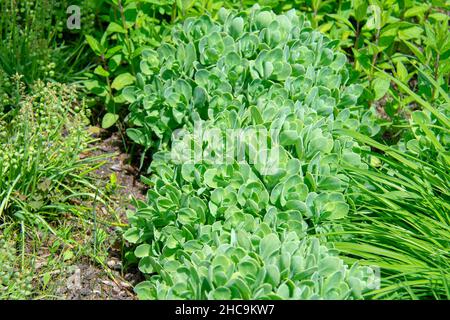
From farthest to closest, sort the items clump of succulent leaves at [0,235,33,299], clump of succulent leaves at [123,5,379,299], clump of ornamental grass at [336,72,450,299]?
clump of succulent leaves at [0,235,33,299], clump of ornamental grass at [336,72,450,299], clump of succulent leaves at [123,5,379,299]

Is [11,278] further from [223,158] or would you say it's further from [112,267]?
[223,158]

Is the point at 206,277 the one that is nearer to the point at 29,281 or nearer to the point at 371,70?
the point at 29,281

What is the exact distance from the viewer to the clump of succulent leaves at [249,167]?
3.01m

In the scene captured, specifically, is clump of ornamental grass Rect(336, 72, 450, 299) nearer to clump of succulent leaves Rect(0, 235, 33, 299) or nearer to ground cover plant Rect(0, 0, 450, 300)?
ground cover plant Rect(0, 0, 450, 300)

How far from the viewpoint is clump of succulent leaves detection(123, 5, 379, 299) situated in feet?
9.88

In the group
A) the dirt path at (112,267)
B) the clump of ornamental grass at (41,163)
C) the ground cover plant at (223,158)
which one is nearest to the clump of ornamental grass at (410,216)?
the ground cover plant at (223,158)

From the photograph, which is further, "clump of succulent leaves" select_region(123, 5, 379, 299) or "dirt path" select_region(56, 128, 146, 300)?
"dirt path" select_region(56, 128, 146, 300)

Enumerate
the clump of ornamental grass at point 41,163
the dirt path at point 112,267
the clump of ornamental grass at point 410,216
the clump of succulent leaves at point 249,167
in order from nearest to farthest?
the clump of succulent leaves at point 249,167, the clump of ornamental grass at point 410,216, the dirt path at point 112,267, the clump of ornamental grass at point 41,163

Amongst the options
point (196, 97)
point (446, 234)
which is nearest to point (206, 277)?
point (446, 234)

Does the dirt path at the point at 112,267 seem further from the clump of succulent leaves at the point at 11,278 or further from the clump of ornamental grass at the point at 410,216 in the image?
the clump of ornamental grass at the point at 410,216

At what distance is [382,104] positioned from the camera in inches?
202

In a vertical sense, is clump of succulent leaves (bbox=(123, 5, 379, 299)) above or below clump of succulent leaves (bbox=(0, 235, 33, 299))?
above

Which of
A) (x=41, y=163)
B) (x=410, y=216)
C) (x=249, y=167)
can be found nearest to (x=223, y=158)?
(x=249, y=167)

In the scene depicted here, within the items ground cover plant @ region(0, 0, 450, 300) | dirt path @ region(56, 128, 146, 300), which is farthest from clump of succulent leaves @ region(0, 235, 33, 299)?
dirt path @ region(56, 128, 146, 300)
